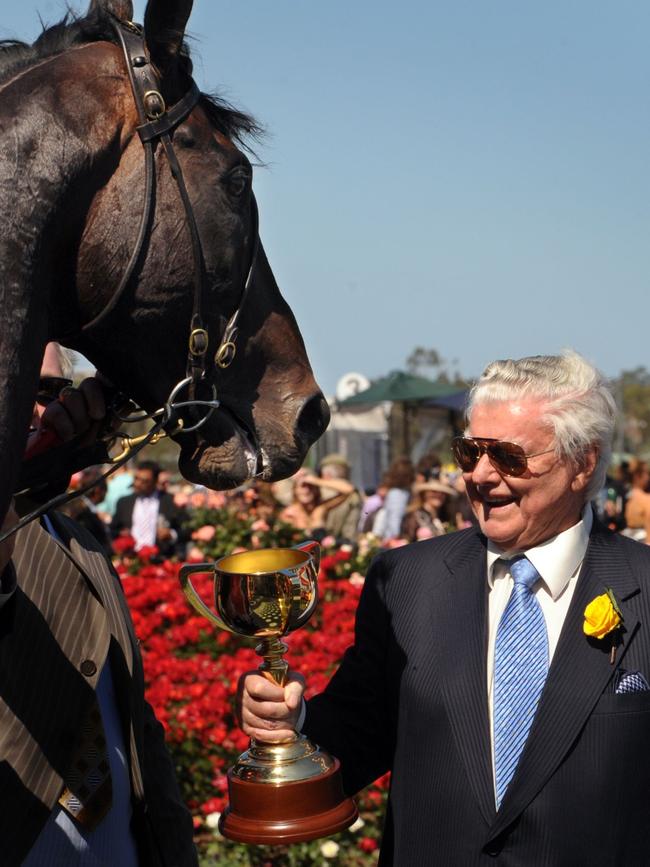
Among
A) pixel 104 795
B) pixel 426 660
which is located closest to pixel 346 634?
pixel 426 660

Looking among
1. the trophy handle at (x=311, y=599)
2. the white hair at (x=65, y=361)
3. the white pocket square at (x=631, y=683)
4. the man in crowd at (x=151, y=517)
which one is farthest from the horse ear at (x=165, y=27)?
the man in crowd at (x=151, y=517)

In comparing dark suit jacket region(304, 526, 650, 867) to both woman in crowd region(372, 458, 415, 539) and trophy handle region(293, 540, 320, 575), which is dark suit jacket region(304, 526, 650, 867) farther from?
woman in crowd region(372, 458, 415, 539)

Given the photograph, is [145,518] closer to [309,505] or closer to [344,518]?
[309,505]

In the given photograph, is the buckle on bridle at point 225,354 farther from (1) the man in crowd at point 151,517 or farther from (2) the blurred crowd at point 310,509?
(1) the man in crowd at point 151,517

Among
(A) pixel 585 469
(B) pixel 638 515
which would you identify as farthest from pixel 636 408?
(A) pixel 585 469

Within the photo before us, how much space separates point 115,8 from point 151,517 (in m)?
8.39

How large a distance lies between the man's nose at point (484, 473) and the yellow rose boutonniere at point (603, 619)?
1.27 ft

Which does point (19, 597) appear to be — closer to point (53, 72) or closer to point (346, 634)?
point (53, 72)

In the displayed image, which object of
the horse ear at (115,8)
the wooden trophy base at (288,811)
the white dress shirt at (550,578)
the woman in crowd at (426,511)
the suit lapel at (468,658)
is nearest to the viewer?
the horse ear at (115,8)

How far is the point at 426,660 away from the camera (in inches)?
105

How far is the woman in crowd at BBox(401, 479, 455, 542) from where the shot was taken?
9430mm

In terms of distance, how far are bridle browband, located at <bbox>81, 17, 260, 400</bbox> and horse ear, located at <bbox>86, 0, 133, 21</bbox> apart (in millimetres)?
21

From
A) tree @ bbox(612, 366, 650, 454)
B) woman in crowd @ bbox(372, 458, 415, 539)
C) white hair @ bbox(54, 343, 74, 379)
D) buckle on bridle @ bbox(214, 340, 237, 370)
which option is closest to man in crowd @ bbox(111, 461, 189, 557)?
woman in crowd @ bbox(372, 458, 415, 539)

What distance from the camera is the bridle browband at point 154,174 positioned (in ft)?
6.14
